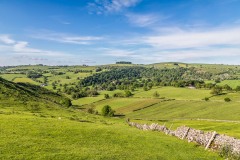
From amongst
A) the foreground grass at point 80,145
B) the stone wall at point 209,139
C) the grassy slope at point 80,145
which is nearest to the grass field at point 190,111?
the stone wall at point 209,139

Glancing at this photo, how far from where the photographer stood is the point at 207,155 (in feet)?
96.0

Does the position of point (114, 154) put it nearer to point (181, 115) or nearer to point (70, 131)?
point (70, 131)

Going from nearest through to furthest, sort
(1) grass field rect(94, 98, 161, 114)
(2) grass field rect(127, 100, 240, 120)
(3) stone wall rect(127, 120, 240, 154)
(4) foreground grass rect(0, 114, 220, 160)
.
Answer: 1. (4) foreground grass rect(0, 114, 220, 160)
2. (3) stone wall rect(127, 120, 240, 154)
3. (2) grass field rect(127, 100, 240, 120)
4. (1) grass field rect(94, 98, 161, 114)

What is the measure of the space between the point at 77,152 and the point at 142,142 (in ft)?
36.3

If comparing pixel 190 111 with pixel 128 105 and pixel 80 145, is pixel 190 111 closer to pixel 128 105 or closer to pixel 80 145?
pixel 128 105

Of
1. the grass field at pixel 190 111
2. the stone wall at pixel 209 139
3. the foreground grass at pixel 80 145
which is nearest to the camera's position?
the foreground grass at pixel 80 145

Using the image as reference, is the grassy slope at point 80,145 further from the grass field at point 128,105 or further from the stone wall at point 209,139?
the grass field at point 128,105

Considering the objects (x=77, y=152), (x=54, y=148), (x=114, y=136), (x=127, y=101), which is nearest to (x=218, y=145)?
(x=114, y=136)

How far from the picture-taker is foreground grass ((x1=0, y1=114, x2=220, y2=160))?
22.0m

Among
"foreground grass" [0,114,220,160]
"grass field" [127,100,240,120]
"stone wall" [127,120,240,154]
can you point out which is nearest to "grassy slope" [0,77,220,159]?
"foreground grass" [0,114,220,160]

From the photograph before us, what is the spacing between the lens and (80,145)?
85.1 ft

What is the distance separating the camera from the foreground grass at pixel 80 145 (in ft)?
72.2

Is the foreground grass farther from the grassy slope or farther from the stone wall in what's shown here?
the stone wall

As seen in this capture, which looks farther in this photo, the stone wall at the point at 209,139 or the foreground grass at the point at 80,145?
the stone wall at the point at 209,139
